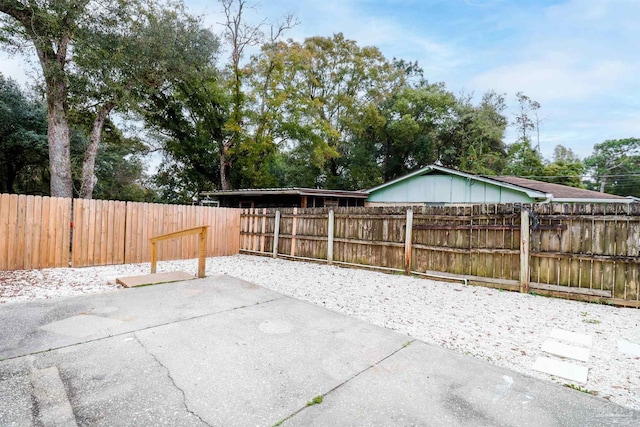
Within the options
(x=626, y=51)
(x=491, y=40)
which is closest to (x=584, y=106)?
(x=626, y=51)

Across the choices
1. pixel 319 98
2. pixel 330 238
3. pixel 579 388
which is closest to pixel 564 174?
pixel 319 98

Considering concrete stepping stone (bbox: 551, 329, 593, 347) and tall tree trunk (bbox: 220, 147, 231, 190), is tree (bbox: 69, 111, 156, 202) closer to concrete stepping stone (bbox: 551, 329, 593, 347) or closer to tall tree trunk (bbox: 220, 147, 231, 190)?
tall tree trunk (bbox: 220, 147, 231, 190)

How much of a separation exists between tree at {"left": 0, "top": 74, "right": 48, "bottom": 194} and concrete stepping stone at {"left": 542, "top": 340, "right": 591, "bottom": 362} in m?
20.2

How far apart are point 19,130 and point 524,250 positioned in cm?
2078

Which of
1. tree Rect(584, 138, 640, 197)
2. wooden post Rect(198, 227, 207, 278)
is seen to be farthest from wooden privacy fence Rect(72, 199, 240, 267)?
tree Rect(584, 138, 640, 197)

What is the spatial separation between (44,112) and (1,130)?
1.96m

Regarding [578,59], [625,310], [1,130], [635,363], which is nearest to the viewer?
[635,363]

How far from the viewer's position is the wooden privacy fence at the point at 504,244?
482 centimetres

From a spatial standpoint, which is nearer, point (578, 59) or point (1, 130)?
point (578, 59)

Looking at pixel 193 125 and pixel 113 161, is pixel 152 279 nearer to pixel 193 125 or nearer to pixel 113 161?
pixel 193 125

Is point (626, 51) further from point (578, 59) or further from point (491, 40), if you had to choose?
point (491, 40)

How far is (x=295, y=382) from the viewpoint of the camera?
2270 millimetres

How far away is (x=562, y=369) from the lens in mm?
2723

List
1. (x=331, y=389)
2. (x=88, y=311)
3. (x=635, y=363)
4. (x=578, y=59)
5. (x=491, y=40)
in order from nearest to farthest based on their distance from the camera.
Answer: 1. (x=331, y=389)
2. (x=635, y=363)
3. (x=88, y=311)
4. (x=491, y=40)
5. (x=578, y=59)
